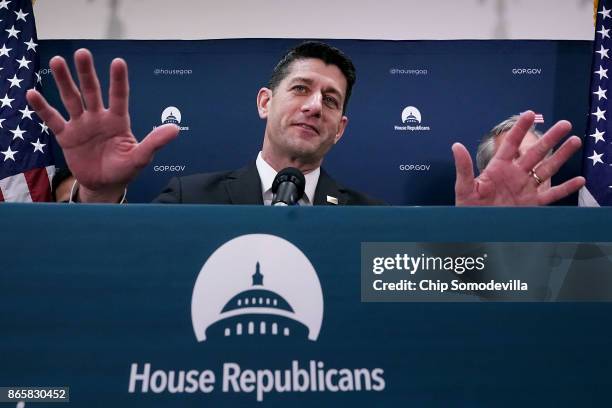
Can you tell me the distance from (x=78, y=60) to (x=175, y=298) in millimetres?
650

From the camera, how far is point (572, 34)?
310 centimetres

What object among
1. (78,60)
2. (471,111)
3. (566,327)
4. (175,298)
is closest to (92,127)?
(78,60)

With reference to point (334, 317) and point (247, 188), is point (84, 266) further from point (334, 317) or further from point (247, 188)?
point (247, 188)

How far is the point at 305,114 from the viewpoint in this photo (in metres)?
2.00

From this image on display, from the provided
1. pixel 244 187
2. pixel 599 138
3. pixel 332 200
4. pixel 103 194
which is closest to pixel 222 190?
pixel 244 187

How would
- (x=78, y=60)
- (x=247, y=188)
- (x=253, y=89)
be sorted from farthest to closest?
(x=253, y=89) → (x=247, y=188) → (x=78, y=60)

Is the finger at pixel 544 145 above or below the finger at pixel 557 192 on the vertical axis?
above

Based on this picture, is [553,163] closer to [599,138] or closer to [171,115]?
[599,138]

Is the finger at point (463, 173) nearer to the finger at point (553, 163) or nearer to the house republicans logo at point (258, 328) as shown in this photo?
the finger at point (553, 163)

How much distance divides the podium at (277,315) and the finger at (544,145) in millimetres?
459

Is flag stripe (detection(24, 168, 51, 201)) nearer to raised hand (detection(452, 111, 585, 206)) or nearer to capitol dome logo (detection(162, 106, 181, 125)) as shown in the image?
capitol dome logo (detection(162, 106, 181, 125))

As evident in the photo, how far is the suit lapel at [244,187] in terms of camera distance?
1.82 meters

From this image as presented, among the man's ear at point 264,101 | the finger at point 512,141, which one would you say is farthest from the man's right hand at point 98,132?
the man's ear at point 264,101

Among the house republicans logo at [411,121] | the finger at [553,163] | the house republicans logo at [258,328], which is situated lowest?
the house republicans logo at [258,328]
